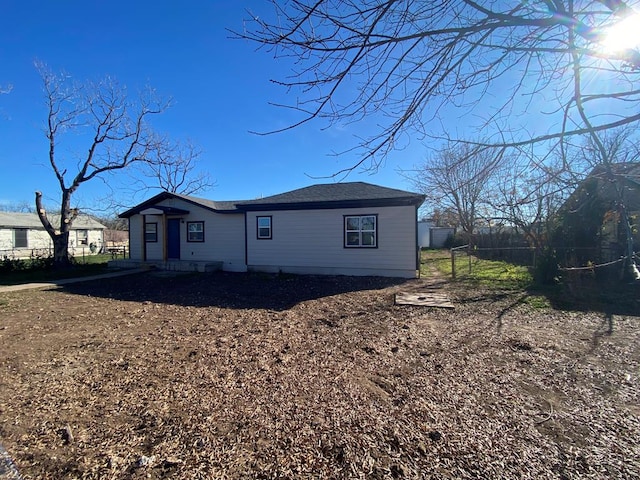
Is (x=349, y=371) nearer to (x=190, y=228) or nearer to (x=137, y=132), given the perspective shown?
(x=190, y=228)

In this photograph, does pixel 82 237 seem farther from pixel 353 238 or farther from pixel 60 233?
pixel 353 238

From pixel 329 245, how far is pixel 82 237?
29706 millimetres

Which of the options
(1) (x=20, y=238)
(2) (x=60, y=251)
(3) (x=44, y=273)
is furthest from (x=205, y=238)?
(1) (x=20, y=238)

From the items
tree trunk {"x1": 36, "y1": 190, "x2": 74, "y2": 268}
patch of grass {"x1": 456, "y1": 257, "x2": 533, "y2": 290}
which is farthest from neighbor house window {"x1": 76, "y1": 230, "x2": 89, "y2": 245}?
patch of grass {"x1": 456, "y1": 257, "x2": 533, "y2": 290}

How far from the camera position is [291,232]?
41.5ft

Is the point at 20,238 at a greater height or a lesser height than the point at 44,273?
greater

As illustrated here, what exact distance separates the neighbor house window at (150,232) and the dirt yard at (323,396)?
9.61m

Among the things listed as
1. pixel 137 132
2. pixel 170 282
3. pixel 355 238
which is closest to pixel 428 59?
pixel 355 238

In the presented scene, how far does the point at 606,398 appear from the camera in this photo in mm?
3035

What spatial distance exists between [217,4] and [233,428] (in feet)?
12.8

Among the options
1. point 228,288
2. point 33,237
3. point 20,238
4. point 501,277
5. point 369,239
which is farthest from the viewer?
point 33,237

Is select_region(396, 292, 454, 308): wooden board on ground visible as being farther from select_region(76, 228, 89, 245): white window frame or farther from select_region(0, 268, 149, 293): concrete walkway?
select_region(76, 228, 89, 245): white window frame

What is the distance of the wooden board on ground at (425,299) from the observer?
727 centimetres

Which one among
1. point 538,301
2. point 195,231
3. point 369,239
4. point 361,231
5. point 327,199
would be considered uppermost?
point 327,199
